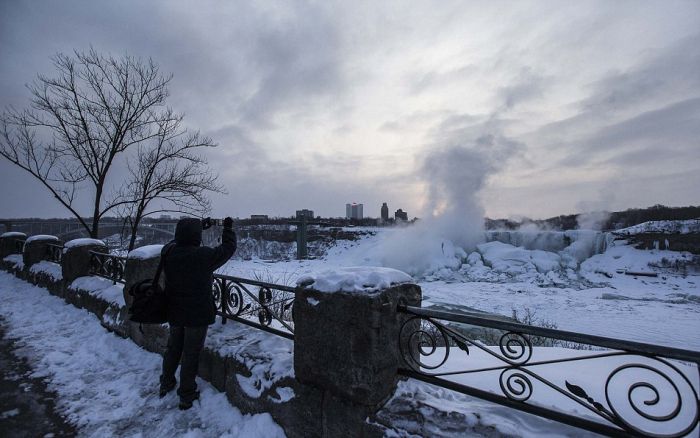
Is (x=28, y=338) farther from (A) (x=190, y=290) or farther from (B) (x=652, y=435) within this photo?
(B) (x=652, y=435)

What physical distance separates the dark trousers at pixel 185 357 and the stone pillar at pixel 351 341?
4.32 ft

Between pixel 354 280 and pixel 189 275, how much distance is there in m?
1.82

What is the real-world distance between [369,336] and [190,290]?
2.01 meters

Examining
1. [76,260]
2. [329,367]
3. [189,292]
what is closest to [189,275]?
[189,292]

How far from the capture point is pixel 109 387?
3787mm

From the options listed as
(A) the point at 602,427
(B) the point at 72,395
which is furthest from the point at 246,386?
(A) the point at 602,427

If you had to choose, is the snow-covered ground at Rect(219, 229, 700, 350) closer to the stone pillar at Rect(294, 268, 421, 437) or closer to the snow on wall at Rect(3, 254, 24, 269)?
the snow on wall at Rect(3, 254, 24, 269)

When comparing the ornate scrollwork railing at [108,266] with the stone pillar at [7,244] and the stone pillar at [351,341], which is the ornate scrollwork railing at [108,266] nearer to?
the stone pillar at [351,341]

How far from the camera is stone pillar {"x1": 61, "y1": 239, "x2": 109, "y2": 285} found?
7.18 metres

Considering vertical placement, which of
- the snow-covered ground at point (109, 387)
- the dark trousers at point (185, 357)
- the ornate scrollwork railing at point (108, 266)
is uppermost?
the ornate scrollwork railing at point (108, 266)

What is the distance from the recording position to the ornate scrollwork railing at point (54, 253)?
30.9 ft

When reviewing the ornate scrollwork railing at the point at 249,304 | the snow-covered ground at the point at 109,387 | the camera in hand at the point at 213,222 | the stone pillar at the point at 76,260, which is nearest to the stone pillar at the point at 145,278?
the snow-covered ground at the point at 109,387

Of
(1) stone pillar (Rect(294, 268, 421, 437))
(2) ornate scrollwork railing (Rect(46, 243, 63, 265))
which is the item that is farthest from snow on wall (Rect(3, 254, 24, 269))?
(1) stone pillar (Rect(294, 268, 421, 437))

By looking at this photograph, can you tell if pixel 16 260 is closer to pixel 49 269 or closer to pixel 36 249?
pixel 36 249
